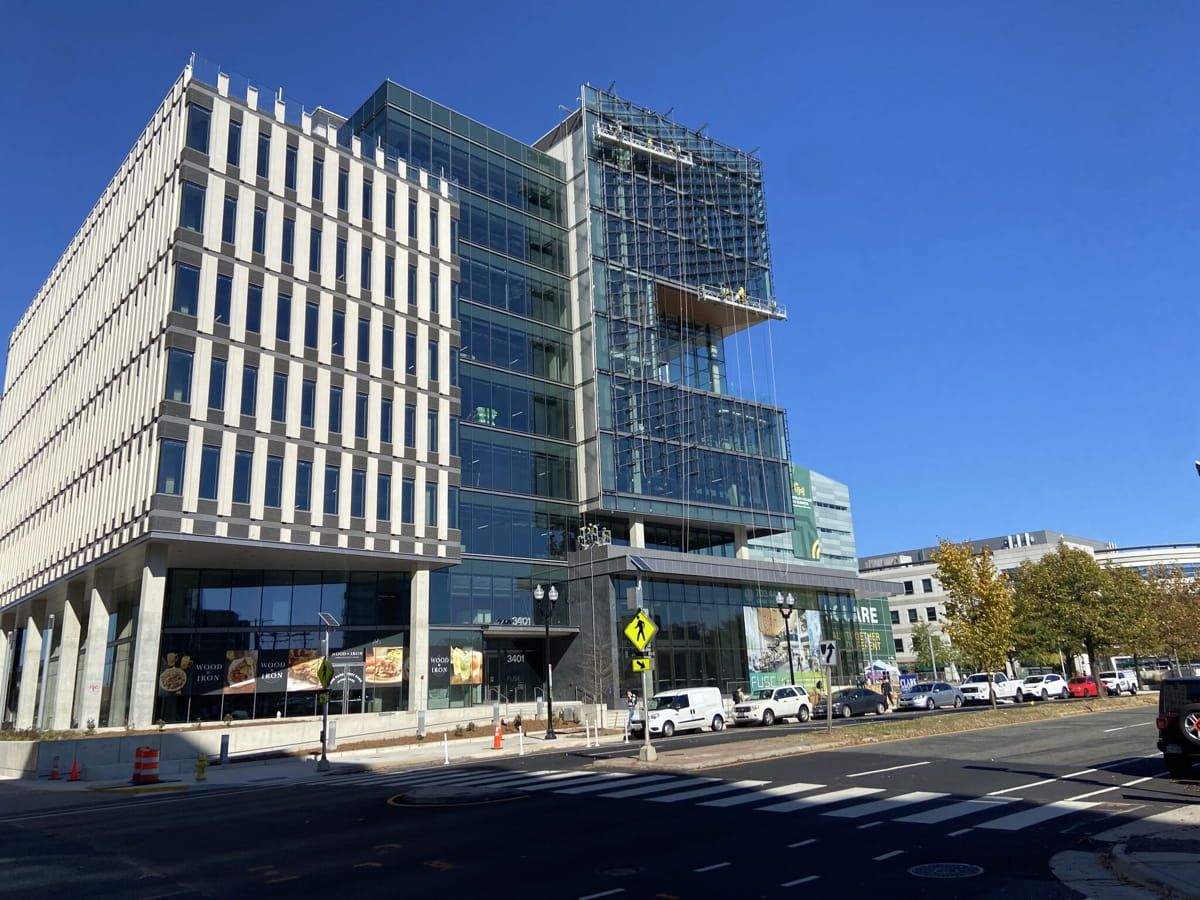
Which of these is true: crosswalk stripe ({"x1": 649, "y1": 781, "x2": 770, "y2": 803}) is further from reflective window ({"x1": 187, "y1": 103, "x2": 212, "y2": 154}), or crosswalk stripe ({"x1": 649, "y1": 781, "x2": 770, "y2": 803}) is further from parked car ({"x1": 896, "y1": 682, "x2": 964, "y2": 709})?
reflective window ({"x1": 187, "y1": 103, "x2": 212, "y2": 154})

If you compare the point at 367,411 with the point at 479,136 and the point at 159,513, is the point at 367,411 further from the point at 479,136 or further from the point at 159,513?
the point at 479,136

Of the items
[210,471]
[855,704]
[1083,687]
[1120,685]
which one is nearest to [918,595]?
[1120,685]

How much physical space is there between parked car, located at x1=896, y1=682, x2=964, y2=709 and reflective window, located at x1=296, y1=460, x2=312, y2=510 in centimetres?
3380

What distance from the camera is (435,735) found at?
4053 centimetres

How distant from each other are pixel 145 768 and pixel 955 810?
23.0m

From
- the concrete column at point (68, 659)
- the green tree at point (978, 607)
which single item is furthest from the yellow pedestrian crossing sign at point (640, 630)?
the concrete column at point (68, 659)

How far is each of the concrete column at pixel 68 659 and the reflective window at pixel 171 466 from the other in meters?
15.5

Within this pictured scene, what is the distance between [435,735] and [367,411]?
1652 cm

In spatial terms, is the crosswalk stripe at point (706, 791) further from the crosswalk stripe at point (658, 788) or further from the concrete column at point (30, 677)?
the concrete column at point (30, 677)

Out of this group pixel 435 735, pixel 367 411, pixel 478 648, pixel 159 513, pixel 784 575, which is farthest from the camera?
pixel 784 575

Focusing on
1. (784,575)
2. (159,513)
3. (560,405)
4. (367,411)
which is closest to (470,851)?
(159,513)

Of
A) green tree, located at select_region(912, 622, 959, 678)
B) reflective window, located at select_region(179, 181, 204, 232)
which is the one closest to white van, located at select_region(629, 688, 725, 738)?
reflective window, located at select_region(179, 181, 204, 232)

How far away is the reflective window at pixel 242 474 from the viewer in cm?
3831

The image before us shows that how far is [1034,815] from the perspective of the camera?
40.6 feet
